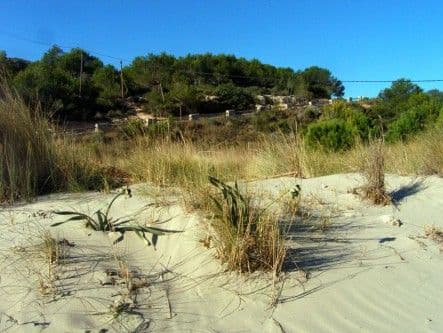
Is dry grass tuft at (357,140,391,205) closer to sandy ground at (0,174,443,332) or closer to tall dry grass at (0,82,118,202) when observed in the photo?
sandy ground at (0,174,443,332)

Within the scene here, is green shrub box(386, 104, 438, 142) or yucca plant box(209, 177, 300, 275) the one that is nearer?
yucca plant box(209, 177, 300, 275)

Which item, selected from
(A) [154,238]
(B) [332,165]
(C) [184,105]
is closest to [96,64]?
(C) [184,105]

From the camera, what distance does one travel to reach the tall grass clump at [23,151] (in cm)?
542

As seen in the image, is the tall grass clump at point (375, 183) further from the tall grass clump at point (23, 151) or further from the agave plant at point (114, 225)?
the tall grass clump at point (23, 151)

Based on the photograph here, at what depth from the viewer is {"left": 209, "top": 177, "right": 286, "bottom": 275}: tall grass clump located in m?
3.69

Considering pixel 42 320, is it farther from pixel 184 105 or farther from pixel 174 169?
pixel 184 105

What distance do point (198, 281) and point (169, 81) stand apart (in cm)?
5359

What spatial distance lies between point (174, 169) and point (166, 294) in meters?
3.12

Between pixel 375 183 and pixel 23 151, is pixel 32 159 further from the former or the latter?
pixel 375 183

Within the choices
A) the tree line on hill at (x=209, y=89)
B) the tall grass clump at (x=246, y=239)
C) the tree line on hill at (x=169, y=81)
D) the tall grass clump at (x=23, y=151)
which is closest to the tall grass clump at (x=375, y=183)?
the tall grass clump at (x=246, y=239)

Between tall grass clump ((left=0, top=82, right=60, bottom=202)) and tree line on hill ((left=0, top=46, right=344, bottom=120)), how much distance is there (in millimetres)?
25996

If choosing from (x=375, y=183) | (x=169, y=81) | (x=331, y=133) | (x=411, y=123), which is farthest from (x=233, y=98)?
(x=375, y=183)

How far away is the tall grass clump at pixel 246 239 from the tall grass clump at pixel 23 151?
7.98 ft

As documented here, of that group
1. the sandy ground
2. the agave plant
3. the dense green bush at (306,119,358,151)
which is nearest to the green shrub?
the dense green bush at (306,119,358,151)
